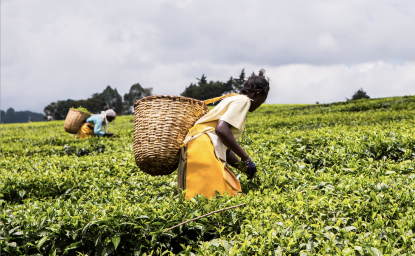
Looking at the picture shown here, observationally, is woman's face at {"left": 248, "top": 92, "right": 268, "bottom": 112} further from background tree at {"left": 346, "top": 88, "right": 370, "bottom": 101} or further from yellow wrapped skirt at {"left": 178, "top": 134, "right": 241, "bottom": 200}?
background tree at {"left": 346, "top": 88, "right": 370, "bottom": 101}

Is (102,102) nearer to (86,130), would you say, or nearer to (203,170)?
(86,130)

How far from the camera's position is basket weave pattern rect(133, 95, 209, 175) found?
3.08 metres

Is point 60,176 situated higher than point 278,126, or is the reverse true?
point 278,126

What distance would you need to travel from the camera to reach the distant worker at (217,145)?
9.55ft

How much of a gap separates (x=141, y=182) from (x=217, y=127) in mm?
2589

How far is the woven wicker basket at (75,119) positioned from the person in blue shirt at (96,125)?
13 cm

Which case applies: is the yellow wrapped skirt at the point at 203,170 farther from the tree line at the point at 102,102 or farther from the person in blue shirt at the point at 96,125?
the tree line at the point at 102,102

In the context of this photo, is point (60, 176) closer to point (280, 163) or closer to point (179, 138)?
point (179, 138)

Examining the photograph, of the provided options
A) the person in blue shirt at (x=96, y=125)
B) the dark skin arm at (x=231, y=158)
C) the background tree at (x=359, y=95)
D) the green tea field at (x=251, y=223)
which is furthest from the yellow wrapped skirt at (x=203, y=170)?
the background tree at (x=359, y=95)

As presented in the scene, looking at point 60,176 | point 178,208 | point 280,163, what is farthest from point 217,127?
point 60,176

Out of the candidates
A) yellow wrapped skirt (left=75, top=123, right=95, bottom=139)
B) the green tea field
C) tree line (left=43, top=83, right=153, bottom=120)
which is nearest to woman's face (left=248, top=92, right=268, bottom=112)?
the green tea field

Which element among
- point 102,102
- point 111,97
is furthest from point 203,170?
point 111,97

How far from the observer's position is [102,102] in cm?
7562

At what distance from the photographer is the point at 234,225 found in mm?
2627
